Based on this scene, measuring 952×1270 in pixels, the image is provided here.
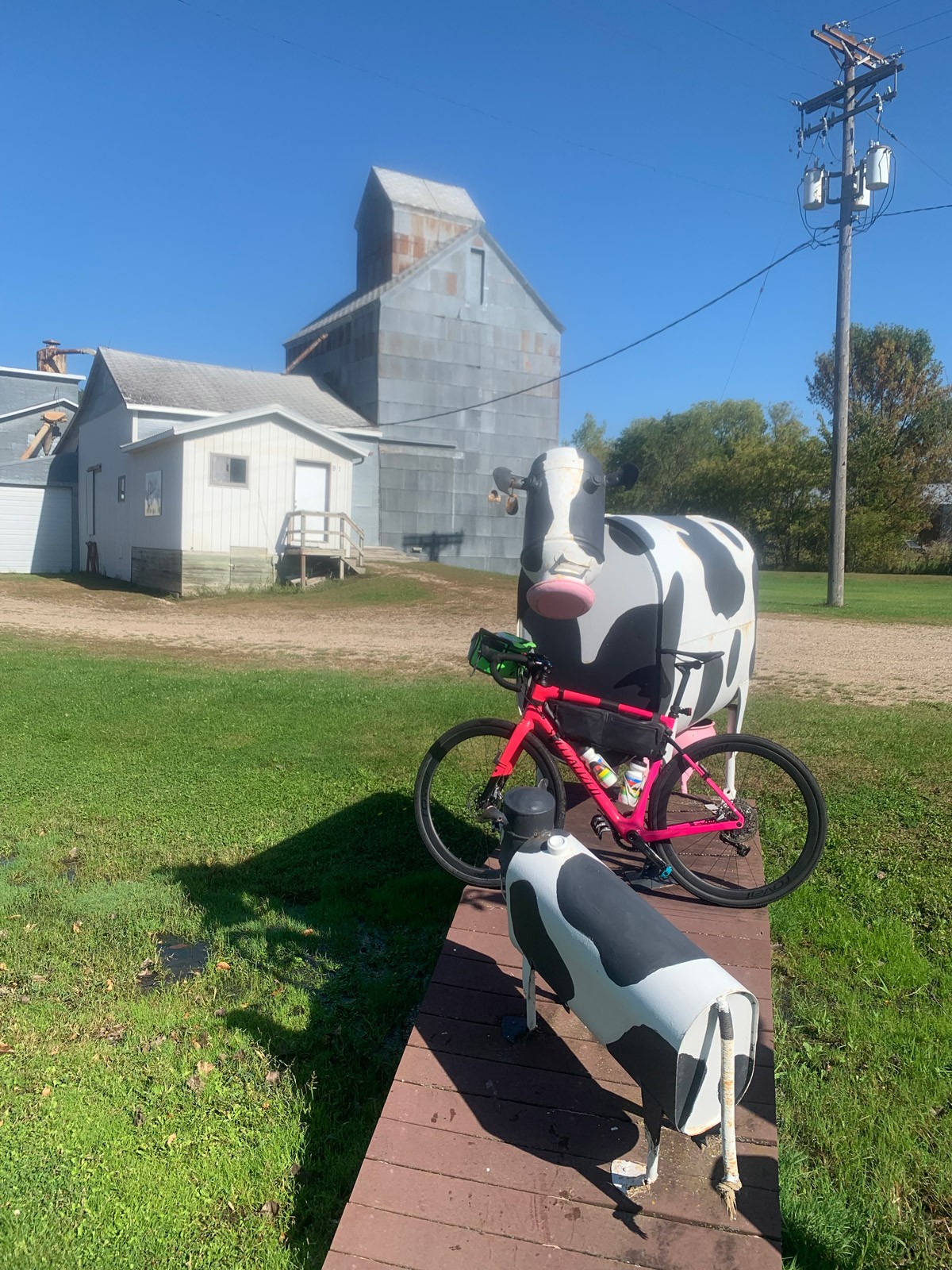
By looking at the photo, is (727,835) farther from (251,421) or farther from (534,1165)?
(251,421)

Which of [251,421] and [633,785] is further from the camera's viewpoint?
[251,421]

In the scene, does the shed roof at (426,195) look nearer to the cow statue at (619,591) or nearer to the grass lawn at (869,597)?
the grass lawn at (869,597)

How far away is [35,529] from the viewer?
2961cm

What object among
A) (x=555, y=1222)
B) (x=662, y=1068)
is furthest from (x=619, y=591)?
(x=555, y=1222)

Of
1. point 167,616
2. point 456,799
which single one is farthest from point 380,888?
point 167,616

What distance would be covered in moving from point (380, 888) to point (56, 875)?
5.81 ft

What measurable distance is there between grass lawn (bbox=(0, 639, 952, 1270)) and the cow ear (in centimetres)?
221

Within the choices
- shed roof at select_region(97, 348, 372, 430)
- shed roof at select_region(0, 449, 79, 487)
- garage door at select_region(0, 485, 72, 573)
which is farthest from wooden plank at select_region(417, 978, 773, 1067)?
shed roof at select_region(0, 449, 79, 487)

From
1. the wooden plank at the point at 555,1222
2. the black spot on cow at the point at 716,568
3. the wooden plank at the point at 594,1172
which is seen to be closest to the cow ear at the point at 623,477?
the black spot on cow at the point at 716,568

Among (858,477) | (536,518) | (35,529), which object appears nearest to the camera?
(536,518)

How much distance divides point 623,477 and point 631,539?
0.25m

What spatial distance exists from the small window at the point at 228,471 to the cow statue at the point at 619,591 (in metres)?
18.8

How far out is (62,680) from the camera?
1041cm

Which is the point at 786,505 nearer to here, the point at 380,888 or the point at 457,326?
the point at 457,326
